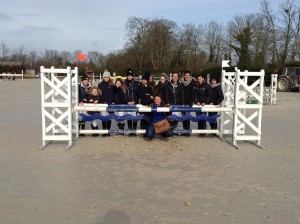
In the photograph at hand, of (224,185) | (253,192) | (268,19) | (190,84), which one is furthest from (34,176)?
(268,19)

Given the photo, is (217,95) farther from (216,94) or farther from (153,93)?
(153,93)

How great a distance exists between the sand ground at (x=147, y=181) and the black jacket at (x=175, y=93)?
105 centimetres

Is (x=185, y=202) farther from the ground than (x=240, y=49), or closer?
closer

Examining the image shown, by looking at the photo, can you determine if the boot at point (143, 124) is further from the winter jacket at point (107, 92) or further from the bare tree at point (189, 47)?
the bare tree at point (189, 47)

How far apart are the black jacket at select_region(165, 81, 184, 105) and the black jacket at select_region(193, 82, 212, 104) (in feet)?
1.35

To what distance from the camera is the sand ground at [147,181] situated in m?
4.73

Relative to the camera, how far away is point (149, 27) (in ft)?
213

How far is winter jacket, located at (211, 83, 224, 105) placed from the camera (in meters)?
10.1

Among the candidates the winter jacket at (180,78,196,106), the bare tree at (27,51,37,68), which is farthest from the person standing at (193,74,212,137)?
the bare tree at (27,51,37,68)

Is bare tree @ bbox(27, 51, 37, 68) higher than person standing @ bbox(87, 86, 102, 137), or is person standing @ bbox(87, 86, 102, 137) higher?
bare tree @ bbox(27, 51, 37, 68)

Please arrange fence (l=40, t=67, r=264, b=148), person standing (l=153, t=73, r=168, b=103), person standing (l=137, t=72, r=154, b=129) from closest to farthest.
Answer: fence (l=40, t=67, r=264, b=148), person standing (l=153, t=73, r=168, b=103), person standing (l=137, t=72, r=154, b=129)

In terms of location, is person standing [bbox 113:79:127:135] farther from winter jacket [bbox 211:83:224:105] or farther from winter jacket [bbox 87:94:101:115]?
winter jacket [bbox 211:83:224:105]

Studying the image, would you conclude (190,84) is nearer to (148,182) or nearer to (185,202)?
(148,182)

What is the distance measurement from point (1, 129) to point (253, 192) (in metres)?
8.27
